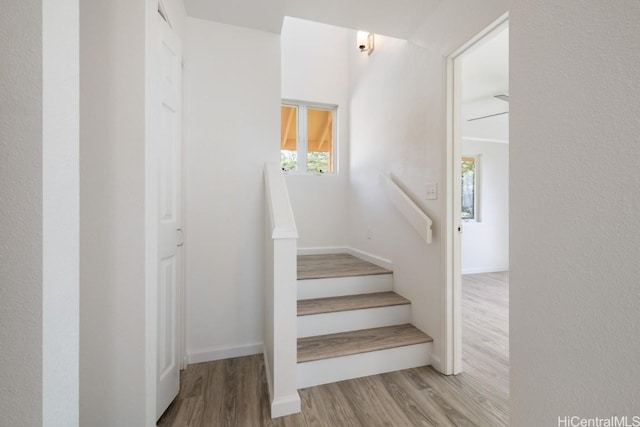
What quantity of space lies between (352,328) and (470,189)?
392 cm

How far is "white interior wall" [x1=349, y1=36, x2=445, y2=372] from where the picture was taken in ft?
6.45

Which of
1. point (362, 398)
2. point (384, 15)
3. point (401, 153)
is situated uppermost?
point (384, 15)

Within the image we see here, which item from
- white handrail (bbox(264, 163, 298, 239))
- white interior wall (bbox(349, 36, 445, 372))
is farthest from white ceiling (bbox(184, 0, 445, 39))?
white handrail (bbox(264, 163, 298, 239))

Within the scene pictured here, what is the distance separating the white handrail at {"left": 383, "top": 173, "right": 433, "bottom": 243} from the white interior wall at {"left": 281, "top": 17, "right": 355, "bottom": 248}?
3.71ft

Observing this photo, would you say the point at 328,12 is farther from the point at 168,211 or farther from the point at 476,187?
the point at 476,187

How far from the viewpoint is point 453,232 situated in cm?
188

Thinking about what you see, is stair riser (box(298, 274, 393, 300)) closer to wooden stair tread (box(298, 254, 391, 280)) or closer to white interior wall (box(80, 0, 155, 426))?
wooden stair tread (box(298, 254, 391, 280))

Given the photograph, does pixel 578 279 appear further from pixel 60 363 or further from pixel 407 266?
pixel 407 266

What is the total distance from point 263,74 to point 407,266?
6.70ft

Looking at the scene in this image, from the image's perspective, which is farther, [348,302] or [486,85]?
[486,85]

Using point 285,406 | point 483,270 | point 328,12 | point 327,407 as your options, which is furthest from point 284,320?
point 483,270

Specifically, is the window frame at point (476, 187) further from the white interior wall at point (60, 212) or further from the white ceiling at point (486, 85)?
the white interior wall at point (60, 212)

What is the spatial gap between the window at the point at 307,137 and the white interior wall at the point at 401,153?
1.38 ft

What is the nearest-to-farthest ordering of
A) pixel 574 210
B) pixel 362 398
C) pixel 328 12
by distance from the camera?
pixel 574 210, pixel 362 398, pixel 328 12
